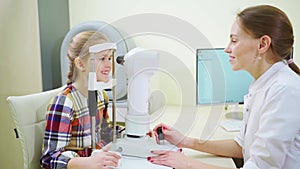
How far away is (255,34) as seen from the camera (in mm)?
985

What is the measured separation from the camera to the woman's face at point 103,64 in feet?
2.82

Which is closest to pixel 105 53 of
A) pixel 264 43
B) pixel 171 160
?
pixel 171 160

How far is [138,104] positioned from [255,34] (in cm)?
47

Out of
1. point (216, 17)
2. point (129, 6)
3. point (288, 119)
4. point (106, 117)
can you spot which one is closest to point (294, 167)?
point (288, 119)

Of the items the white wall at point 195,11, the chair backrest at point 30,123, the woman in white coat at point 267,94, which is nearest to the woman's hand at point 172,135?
the woman in white coat at point 267,94

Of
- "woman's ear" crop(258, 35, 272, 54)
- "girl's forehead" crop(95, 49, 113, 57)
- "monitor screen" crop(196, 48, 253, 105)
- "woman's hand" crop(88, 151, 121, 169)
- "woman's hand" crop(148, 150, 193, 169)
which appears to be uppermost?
"woman's ear" crop(258, 35, 272, 54)

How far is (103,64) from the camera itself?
871 mm

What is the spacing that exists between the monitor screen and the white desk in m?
0.08

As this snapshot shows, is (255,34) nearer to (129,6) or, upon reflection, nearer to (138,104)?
(138,104)

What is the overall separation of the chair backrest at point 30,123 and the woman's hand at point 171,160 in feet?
1.51

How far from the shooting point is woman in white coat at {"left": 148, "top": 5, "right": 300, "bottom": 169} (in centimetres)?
88

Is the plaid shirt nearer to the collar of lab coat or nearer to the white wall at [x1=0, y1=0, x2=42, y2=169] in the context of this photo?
the collar of lab coat

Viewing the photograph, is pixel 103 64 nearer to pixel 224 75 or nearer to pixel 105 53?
pixel 105 53

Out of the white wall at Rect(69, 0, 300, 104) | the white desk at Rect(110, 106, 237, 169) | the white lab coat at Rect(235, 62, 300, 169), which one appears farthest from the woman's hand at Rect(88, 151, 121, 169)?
the white wall at Rect(69, 0, 300, 104)
